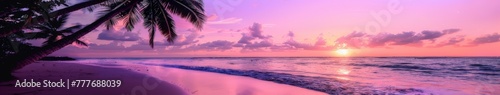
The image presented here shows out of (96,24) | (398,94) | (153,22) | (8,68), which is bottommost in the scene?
(398,94)

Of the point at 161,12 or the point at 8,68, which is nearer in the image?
the point at 8,68

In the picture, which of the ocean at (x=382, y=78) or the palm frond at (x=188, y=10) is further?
the ocean at (x=382, y=78)

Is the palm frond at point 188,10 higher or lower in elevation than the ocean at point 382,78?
higher

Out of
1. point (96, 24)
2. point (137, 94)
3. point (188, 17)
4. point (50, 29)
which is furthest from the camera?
point (50, 29)

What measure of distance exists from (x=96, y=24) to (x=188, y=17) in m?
4.81

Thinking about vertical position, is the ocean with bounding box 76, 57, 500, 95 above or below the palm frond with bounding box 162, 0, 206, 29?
below

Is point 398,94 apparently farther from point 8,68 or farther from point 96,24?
point 8,68

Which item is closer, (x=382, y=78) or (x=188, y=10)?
(x=188, y=10)

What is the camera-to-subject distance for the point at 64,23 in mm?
15898

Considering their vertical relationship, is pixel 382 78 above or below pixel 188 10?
below

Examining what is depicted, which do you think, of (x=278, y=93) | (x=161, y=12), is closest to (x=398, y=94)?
(x=278, y=93)

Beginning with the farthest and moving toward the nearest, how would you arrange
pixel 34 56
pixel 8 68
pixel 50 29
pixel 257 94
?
pixel 50 29 → pixel 257 94 → pixel 34 56 → pixel 8 68

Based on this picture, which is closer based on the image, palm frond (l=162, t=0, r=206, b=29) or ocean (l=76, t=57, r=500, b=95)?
palm frond (l=162, t=0, r=206, b=29)

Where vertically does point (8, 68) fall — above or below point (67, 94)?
above
